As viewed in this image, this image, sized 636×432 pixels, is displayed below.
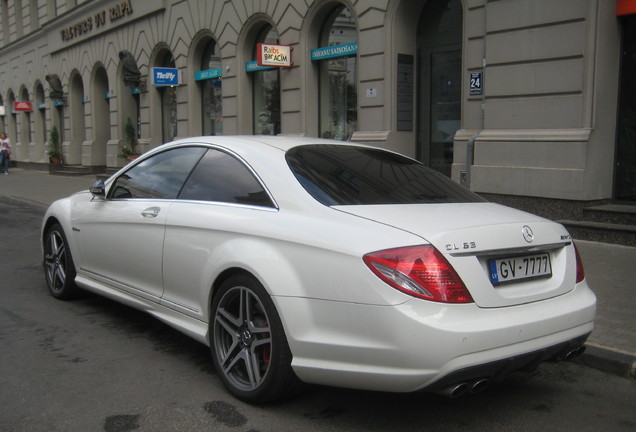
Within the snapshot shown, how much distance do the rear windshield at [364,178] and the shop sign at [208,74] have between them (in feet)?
45.6

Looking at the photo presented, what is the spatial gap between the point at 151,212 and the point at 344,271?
1.96 meters

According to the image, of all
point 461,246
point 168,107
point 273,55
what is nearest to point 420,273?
point 461,246

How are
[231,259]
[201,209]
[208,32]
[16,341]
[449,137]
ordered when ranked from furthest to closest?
[208,32]
[449,137]
[16,341]
[201,209]
[231,259]

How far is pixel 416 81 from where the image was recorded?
12.7 m

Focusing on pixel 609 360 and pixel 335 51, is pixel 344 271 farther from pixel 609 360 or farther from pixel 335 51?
pixel 335 51

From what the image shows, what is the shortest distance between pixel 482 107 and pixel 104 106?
62.2 feet

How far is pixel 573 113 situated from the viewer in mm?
9062

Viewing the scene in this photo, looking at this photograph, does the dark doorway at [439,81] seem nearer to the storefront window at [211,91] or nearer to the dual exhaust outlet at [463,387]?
the storefront window at [211,91]

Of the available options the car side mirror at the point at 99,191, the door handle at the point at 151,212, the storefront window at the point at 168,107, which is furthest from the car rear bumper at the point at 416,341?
the storefront window at the point at 168,107

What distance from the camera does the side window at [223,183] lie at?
385cm

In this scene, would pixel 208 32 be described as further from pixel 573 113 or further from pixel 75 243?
pixel 75 243

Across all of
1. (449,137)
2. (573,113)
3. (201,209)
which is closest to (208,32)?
(449,137)

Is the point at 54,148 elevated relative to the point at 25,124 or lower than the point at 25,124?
lower

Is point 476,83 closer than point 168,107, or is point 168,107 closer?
point 476,83
